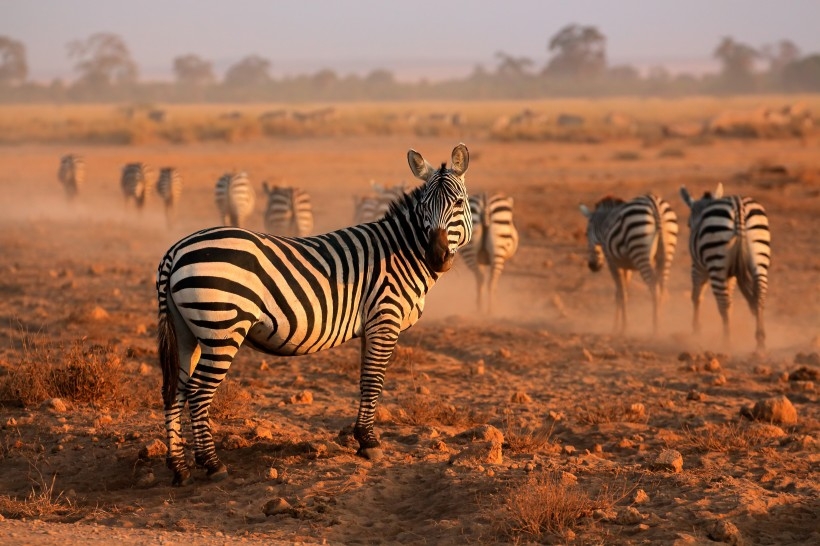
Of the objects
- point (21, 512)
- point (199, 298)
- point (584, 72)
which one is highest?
point (584, 72)

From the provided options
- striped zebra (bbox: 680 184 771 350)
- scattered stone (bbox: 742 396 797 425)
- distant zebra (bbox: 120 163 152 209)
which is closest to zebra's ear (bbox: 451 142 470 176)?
scattered stone (bbox: 742 396 797 425)

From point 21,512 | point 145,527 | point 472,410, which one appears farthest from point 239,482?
point 472,410

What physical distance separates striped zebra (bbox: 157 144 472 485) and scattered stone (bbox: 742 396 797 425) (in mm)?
3101

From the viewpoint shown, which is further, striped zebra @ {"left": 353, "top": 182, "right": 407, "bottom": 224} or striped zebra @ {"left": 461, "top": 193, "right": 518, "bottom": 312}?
striped zebra @ {"left": 353, "top": 182, "right": 407, "bottom": 224}

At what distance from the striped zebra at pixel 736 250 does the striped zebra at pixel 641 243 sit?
840mm

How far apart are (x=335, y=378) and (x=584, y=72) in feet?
427

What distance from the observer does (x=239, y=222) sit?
67.2ft

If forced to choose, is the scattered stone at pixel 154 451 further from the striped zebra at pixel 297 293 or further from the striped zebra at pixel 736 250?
the striped zebra at pixel 736 250

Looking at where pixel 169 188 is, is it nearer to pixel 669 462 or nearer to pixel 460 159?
pixel 460 159

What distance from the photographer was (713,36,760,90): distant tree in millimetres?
129500

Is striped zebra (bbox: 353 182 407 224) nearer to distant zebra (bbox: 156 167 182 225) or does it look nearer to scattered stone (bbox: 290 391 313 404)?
distant zebra (bbox: 156 167 182 225)

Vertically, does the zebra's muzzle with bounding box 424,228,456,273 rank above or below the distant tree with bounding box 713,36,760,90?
below

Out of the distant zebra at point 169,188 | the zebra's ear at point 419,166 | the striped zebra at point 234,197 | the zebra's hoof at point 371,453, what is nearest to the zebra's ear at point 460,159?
the zebra's ear at point 419,166

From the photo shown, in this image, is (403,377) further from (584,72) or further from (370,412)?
(584,72)
